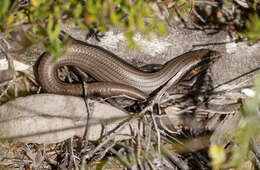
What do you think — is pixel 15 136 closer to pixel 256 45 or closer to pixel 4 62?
pixel 4 62

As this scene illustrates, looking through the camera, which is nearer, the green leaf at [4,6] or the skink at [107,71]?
the green leaf at [4,6]

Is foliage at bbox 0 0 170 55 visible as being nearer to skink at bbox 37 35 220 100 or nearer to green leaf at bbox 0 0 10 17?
green leaf at bbox 0 0 10 17

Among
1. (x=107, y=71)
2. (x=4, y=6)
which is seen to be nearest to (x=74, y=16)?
(x=4, y=6)

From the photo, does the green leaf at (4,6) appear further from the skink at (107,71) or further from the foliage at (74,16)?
Result: the skink at (107,71)

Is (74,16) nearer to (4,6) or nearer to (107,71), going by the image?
(4,6)

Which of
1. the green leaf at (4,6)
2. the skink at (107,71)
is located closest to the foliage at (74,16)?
the green leaf at (4,6)

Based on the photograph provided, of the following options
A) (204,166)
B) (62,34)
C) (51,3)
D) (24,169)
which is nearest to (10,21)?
(51,3)

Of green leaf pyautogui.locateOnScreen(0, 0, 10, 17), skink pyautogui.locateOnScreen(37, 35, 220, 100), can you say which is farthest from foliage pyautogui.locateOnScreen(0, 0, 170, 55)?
skink pyautogui.locateOnScreen(37, 35, 220, 100)

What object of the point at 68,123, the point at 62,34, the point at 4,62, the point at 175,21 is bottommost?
the point at 68,123
